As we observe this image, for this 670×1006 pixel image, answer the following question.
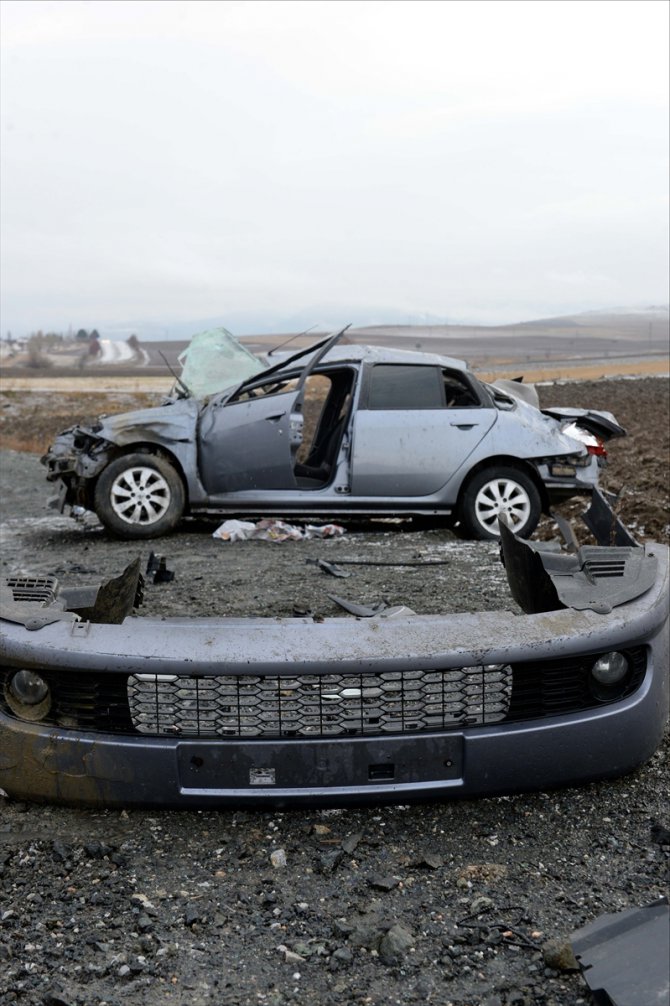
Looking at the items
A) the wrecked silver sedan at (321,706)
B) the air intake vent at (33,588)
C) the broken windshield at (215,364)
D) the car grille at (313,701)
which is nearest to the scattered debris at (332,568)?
the broken windshield at (215,364)

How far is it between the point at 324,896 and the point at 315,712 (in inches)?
23.3

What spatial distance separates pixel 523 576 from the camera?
4121mm

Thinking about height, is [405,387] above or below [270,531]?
above

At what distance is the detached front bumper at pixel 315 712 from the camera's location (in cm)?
306

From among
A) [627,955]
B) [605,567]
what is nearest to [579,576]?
[605,567]

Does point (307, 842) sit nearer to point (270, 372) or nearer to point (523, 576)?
point (523, 576)

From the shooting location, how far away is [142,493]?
8617 mm

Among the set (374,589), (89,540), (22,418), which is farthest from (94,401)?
(374,589)

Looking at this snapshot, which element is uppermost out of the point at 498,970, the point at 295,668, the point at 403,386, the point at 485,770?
the point at 403,386

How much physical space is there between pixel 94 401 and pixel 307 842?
36099 millimetres

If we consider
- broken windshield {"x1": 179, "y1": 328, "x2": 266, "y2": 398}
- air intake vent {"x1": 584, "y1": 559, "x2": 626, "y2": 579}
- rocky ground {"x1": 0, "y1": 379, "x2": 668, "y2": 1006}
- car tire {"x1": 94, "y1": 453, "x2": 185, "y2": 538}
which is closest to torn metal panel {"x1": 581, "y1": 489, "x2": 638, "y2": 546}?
air intake vent {"x1": 584, "y1": 559, "x2": 626, "y2": 579}

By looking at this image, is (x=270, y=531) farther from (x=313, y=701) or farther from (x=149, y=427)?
(x=313, y=701)

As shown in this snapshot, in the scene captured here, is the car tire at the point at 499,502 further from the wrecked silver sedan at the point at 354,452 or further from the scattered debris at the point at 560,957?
the scattered debris at the point at 560,957

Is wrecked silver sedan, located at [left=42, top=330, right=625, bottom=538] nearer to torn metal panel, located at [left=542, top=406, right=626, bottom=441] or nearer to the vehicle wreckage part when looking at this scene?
torn metal panel, located at [left=542, top=406, right=626, bottom=441]
